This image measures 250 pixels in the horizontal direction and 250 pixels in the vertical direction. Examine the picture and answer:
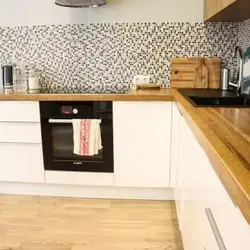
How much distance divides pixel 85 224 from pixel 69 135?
67 cm

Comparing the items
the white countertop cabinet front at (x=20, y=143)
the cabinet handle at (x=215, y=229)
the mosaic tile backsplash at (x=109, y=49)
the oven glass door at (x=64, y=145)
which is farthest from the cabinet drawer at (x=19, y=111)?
the cabinet handle at (x=215, y=229)

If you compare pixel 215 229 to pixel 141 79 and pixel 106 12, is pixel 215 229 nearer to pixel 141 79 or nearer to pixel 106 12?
pixel 141 79

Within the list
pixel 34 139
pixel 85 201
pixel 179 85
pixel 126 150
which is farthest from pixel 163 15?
pixel 85 201

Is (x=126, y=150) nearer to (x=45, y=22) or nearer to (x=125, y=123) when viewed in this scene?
(x=125, y=123)

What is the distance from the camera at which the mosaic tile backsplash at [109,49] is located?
2.60 meters

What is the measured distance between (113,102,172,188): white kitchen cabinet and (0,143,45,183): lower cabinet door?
2.01 feet

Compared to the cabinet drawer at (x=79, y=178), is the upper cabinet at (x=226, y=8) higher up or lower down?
higher up

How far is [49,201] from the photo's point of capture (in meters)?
2.41

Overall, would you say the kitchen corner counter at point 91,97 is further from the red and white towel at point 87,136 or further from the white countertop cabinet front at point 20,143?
the red and white towel at point 87,136

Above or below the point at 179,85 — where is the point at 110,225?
below

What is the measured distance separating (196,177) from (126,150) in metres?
1.14

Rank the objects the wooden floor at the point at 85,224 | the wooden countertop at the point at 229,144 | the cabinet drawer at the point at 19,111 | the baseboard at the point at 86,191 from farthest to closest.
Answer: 1. the baseboard at the point at 86,191
2. the cabinet drawer at the point at 19,111
3. the wooden floor at the point at 85,224
4. the wooden countertop at the point at 229,144

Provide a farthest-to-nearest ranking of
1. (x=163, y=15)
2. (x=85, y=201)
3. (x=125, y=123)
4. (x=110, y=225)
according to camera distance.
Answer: (x=163, y=15), (x=85, y=201), (x=125, y=123), (x=110, y=225)

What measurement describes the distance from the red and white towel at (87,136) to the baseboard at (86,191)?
1.16 feet
